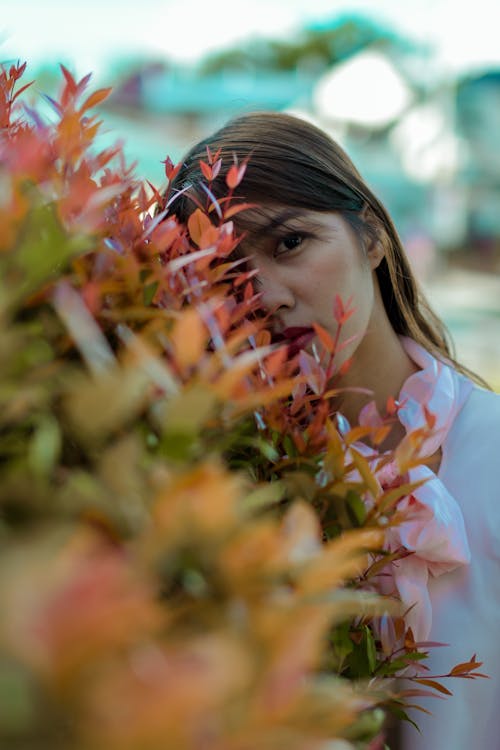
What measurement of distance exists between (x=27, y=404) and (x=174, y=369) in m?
0.09

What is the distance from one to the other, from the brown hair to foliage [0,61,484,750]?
0.50 meters

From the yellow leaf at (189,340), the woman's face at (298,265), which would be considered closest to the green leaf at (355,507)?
the yellow leaf at (189,340)

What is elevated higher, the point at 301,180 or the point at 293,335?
the point at 301,180

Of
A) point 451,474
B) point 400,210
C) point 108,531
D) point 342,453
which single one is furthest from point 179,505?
point 400,210

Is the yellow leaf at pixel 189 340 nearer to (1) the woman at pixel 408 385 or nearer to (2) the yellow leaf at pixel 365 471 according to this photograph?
(2) the yellow leaf at pixel 365 471

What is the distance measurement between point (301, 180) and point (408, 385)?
34 cm

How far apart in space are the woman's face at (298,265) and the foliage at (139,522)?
0.47m

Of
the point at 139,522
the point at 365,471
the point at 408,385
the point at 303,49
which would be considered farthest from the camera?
the point at 303,49

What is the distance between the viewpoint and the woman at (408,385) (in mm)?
964

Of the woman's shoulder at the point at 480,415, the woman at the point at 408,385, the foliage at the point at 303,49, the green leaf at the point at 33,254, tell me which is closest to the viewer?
the green leaf at the point at 33,254

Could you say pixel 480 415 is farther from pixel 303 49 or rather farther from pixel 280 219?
pixel 303 49

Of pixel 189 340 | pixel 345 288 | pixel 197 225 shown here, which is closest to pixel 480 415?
pixel 345 288

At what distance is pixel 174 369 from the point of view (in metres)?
0.43

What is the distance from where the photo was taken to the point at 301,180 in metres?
1.05
